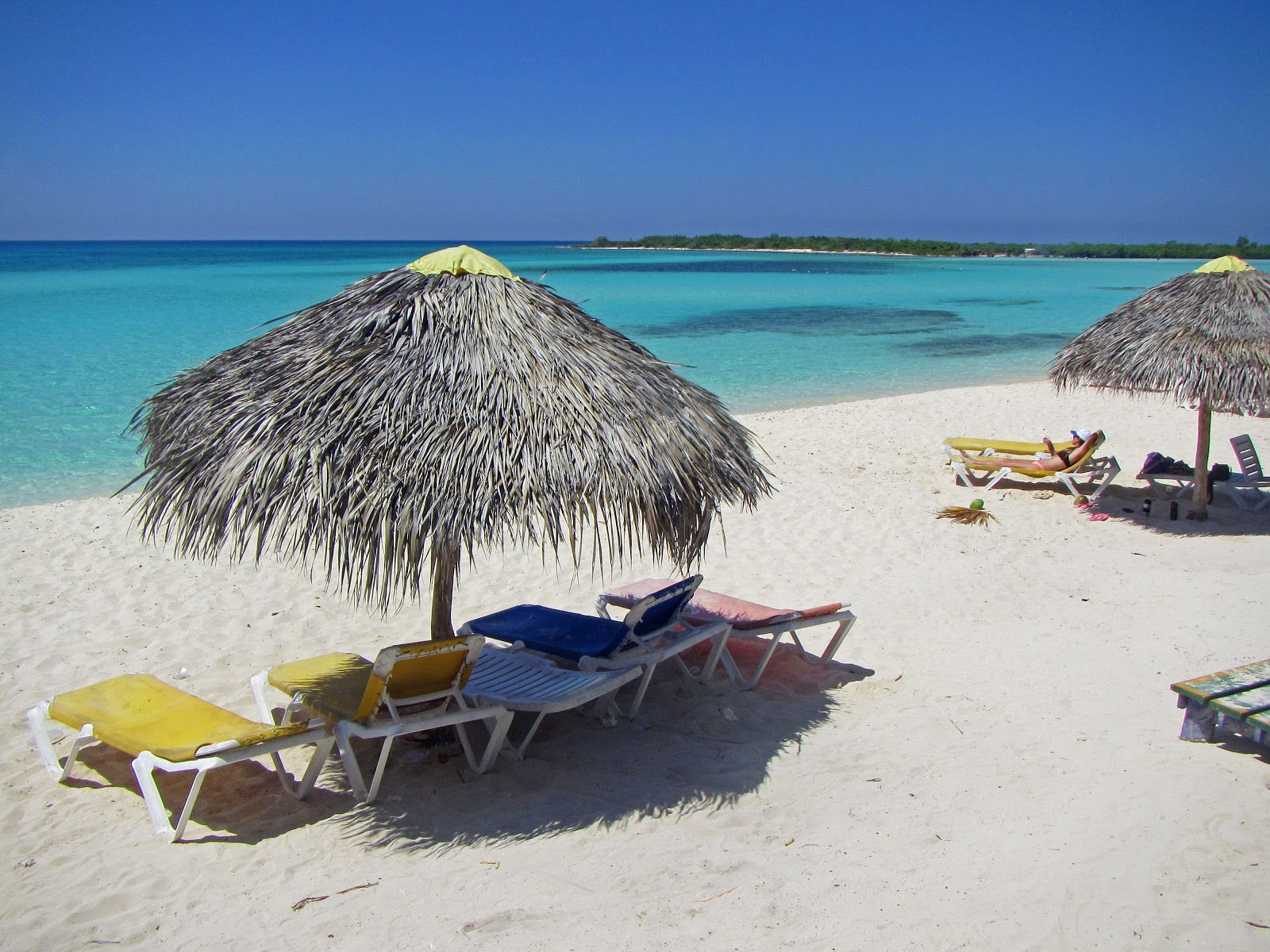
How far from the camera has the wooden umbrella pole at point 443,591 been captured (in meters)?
3.86

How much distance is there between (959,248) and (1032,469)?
96303mm

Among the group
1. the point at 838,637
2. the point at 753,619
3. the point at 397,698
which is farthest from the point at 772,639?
the point at 397,698

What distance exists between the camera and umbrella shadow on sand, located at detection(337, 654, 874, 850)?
3428 millimetres

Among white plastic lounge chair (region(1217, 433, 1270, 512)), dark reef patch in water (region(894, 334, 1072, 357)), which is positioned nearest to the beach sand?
white plastic lounge chair (region(1217, 433, 1270, 512))

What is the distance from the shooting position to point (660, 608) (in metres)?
4.16

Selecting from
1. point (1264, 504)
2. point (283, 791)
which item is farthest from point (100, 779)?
point (1264, 504)

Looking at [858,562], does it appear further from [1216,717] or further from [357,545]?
[357,545]

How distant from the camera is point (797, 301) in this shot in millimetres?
37438

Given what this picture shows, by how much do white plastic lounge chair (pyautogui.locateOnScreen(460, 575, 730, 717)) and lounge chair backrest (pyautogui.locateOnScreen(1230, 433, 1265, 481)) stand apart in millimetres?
6133

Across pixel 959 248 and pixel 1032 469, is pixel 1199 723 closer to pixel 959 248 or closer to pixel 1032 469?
pixel 1032 469

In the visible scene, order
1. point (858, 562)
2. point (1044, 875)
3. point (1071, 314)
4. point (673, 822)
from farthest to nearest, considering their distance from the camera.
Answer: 1. point (1071, 314)
2. point (858, 562)
3. point (673, 822)
4. point (1044, 875)

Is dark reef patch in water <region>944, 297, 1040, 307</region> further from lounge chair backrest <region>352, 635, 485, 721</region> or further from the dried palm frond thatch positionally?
lounge chair backrest <region>352, 635, 485, 721</region>

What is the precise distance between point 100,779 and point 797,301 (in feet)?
118

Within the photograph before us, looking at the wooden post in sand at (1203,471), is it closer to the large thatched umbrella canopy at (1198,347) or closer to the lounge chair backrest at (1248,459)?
the large thatched umbrella canopy at (1198,347)
